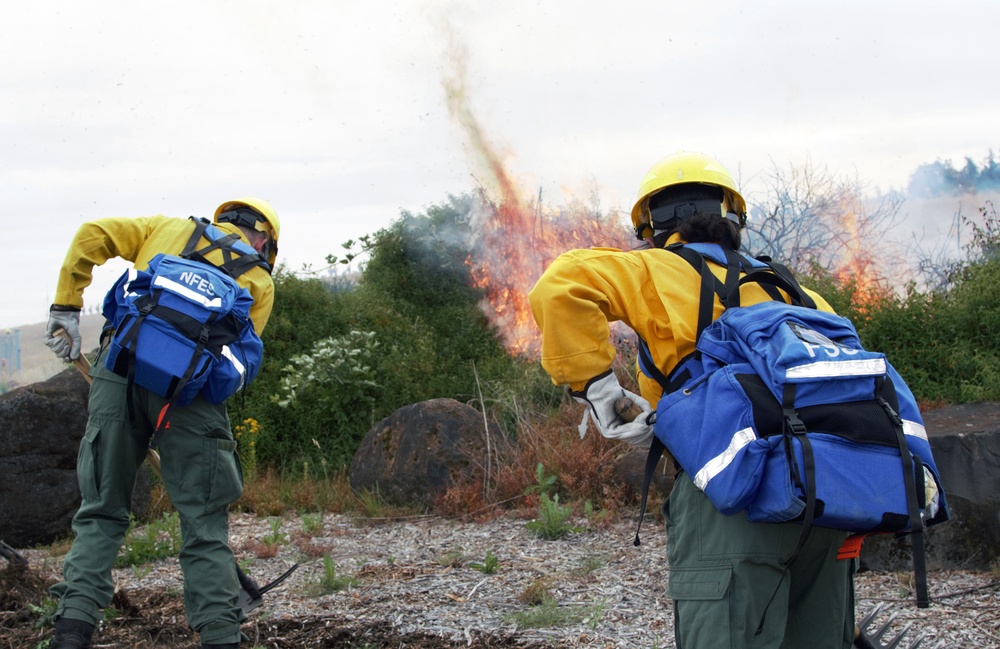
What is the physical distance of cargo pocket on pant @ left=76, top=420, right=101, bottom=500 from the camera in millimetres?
4055

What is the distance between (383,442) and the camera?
7.83m

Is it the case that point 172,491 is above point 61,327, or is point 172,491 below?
below

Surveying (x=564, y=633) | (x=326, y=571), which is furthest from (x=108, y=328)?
(x=564, y=633)

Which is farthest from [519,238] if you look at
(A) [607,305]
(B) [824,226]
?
(A) [607,305]

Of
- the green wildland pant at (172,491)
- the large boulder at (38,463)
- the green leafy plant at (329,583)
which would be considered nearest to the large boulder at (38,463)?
the large boulder at (38,463)

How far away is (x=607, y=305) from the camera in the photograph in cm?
268

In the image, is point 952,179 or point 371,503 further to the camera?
point 952,179

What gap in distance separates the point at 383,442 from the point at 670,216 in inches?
208

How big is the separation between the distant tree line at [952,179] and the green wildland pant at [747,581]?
1112 centimetres

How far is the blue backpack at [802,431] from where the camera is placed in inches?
89.0

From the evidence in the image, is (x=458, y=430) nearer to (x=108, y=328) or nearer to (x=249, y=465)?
(x=249, y=465)

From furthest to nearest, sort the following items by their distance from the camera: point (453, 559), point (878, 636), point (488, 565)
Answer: point (453, 559), point (488, 565), point (878, 636)

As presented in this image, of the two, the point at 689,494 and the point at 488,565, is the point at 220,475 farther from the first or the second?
the point at 689,494

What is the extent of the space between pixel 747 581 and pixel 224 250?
10.1ft
